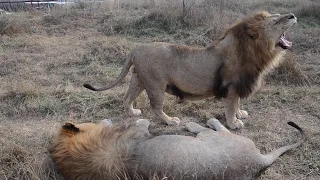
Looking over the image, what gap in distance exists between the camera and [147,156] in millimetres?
3285

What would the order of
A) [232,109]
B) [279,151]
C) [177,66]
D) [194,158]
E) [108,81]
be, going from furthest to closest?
[108,81] → [232,109] → [177,66] → [279,151] → [194,158]

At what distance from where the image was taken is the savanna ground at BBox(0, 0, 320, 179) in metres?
4.01

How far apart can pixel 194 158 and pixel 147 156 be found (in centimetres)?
40

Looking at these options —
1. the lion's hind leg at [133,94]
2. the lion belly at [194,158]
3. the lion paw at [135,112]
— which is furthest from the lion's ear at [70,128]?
the lion paw at [135,112]

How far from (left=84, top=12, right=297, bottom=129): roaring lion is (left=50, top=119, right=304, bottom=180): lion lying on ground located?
2.69 ft

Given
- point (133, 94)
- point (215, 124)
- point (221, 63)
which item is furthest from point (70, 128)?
point (221, 63)

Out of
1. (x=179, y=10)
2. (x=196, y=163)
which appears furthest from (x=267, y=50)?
(x=179, y=10)

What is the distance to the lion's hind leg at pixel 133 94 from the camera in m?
4.65

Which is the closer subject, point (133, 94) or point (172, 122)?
point (172, 122)

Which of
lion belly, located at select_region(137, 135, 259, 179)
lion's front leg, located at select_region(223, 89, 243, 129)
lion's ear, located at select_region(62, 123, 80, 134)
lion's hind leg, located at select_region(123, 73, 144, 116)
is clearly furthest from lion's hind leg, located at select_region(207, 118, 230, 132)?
lion's ear, located at select_region(62, 123, 80, 134)

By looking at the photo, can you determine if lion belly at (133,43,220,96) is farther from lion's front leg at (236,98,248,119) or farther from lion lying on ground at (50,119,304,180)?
lion lying on ground at (50,119,304,180)

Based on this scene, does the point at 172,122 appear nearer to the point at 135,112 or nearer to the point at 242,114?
the point at 135,112

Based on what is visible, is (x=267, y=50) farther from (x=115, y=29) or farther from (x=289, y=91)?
(x=115, y=29)

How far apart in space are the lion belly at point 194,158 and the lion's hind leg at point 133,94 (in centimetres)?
122
